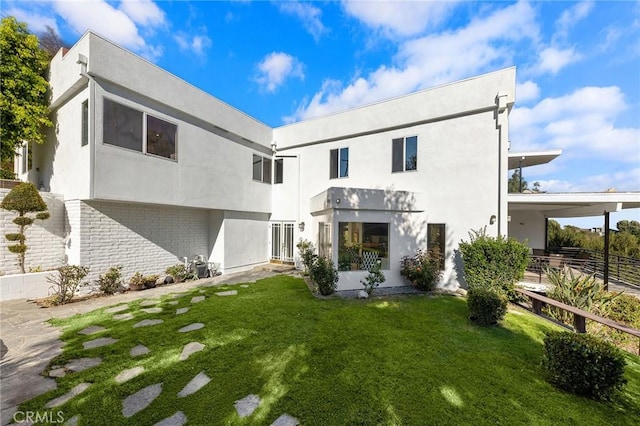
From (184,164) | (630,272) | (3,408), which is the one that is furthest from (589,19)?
(3,408)

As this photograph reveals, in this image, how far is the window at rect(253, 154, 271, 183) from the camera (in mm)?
13570

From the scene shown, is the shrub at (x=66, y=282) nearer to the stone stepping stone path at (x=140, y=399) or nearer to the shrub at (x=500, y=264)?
the stone stepping stone path at (x=140, y=399)

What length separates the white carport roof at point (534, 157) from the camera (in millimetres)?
11766

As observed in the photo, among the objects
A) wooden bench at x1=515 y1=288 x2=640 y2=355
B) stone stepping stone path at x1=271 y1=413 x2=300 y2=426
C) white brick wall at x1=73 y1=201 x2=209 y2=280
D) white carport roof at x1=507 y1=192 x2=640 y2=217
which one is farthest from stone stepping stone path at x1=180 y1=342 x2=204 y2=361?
white carport roof at x1=507 y1=192 x2=640 y2=217

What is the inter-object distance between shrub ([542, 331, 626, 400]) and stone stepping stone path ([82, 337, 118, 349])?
8046 millimetres

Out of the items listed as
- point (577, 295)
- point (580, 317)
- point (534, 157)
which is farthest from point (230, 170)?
point (534, 157)

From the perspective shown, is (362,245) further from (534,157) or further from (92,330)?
(534,157)

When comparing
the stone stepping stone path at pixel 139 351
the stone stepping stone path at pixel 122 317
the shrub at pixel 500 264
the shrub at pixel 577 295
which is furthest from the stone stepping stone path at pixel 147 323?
the shrub at pixel 577 295

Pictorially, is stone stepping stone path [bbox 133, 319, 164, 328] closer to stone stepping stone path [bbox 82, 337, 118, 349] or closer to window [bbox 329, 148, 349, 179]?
stone stepping stone path [bbox 82, 337, 118, 349]

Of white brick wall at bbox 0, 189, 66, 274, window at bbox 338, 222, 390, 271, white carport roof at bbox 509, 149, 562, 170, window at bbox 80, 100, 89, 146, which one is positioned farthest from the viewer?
white carport roof at bbox 509, 149, 562, 170

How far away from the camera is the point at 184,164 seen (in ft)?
33.1

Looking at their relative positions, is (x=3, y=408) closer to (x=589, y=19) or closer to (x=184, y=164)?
(x=184, y=164)

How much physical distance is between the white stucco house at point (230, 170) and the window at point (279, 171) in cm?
167

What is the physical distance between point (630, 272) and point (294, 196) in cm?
1608
